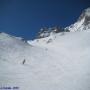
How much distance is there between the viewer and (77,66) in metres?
16.7

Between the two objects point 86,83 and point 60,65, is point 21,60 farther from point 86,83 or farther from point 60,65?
point 86,83

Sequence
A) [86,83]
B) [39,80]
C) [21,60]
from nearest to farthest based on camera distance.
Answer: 1. [86,83]
2. [39,80]
3. [21,60]

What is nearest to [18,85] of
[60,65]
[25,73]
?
[25,73]

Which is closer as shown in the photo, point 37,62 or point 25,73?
point 25,73

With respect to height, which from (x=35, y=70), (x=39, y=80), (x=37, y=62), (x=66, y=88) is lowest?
(x=66, y=88)

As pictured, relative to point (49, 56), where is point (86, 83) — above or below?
below

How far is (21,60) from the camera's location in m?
19.0

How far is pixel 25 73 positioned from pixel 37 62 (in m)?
3.98

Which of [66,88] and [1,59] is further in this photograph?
[1,59]

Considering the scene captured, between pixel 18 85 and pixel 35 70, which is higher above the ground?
pixel 35 70

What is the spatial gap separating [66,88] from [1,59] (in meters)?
8.93

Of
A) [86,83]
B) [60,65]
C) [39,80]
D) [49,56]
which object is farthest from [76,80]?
[49,56]

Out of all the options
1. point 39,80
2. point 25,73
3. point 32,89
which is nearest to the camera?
point 32,89

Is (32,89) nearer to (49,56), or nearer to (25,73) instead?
(25,73)
